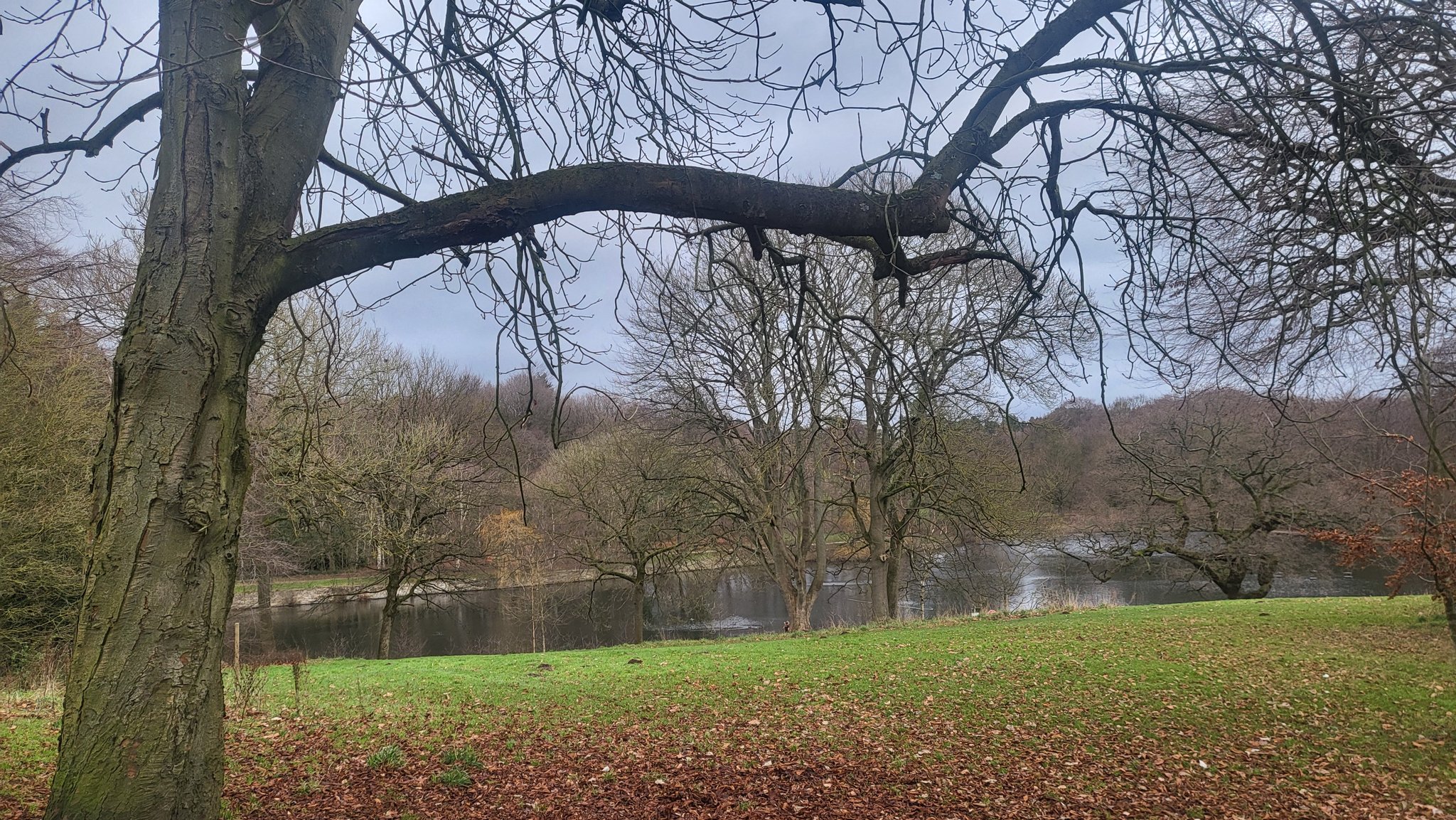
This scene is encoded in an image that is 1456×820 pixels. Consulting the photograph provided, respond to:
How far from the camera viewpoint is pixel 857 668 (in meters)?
8.44

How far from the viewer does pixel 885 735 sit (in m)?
5.57

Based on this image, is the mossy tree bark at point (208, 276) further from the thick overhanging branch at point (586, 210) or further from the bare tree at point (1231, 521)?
the bare tree at point (1231, 521)

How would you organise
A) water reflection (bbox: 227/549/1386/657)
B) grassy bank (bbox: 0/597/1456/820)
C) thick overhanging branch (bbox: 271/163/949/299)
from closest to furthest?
thick overhanging branch (bbox: 271/163/949/299) → grassy bank (bbox: 0/597/1456/820) → water reflection (bbox: 227/549/1386/657)

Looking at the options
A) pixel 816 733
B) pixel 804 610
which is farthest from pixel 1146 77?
pixel 804 610

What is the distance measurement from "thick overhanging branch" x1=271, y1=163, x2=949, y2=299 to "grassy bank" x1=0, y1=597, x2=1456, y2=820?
7.94ft

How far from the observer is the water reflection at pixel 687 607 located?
17672 mm

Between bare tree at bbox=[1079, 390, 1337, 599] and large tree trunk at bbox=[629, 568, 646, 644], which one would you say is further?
large tree trunk at bbox=[629, 568, 646, 644]

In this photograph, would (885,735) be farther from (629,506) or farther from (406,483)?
(406,483)

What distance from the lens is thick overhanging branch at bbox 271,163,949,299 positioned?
7.87ft

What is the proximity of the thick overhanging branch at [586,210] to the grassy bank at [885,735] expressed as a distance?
7.94 feet

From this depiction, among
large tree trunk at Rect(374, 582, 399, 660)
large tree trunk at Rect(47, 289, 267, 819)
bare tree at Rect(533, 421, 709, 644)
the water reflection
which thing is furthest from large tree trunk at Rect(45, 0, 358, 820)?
the water reflection

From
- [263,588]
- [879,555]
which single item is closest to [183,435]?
[879,555]

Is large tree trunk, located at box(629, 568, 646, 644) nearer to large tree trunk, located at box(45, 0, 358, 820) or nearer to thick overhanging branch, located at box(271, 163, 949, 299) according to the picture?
large tree trunk, located at box(45, 0, 358, 820)

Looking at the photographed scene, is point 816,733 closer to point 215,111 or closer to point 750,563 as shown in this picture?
point 215,111
